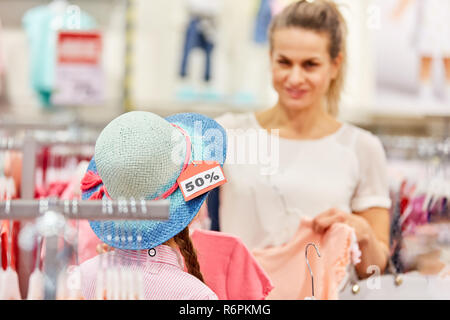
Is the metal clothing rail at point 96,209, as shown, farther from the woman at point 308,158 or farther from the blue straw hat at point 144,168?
the woman at point 308,158

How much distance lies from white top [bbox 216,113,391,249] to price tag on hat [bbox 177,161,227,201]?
0.45 feet

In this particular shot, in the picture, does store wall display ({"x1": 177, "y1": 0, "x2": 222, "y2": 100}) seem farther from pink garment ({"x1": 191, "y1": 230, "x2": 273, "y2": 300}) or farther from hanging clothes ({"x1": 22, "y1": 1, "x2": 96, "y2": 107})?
pink garment ({"x1": 191, "y1": 230, "x2": 273, "y2": 300})

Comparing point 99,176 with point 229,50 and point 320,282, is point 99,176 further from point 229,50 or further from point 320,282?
point 229,50

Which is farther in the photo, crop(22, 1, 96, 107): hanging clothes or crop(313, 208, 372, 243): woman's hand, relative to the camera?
crop(22, 1, 96, 107): hanging clothes

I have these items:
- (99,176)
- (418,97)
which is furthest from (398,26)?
(99,176)

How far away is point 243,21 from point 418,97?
1401 mm

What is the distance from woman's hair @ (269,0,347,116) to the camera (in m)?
1.26

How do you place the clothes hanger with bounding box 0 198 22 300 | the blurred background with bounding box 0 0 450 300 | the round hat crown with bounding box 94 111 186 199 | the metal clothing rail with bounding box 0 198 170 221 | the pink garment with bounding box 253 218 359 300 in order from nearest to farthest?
the metal clothing rail with bounding box 0 198 170 221
the round hat crown with bounding box 94 111 186 199
the clothes hanger with bounding box 0 198 22 300
the pink garment with bounding box 253 218 359 300
the blurred background with bounding box 0 0 450 300

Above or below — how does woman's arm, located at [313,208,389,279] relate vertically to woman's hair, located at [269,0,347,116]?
below

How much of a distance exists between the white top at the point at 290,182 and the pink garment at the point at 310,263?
0.03 metres

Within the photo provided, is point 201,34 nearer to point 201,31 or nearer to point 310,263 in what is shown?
point 201,31

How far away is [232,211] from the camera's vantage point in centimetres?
124

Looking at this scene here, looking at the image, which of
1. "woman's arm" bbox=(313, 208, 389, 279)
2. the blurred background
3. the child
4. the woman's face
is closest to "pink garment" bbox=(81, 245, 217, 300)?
the child

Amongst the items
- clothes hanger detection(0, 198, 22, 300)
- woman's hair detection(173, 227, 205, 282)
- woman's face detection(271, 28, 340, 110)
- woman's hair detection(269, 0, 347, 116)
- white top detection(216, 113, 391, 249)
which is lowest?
clothes hanger detection(0, 198, 22, 300)
